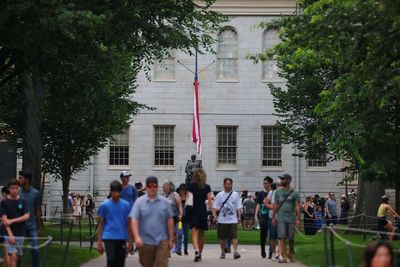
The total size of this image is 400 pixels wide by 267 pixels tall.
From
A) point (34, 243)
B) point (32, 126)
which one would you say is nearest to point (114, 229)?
point (34, 243)

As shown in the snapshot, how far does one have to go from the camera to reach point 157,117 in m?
58.1

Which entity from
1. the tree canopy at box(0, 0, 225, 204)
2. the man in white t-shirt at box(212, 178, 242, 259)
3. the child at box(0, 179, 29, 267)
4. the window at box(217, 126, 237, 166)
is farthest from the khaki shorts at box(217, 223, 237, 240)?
the window at box(217, 126, 237, 166)

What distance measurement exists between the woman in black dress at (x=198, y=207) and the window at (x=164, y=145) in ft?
117

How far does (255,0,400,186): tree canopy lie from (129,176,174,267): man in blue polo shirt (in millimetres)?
4159

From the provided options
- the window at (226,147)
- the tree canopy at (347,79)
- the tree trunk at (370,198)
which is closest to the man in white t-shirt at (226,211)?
the tree canopy at (347,79)

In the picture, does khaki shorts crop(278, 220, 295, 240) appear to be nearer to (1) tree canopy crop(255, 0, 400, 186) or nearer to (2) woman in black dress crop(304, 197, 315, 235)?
(1) tree canopy crop(255, 0, 400, 186)

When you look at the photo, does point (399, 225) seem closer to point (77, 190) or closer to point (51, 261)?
point (51, 261)

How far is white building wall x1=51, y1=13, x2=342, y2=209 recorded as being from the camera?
57594mm

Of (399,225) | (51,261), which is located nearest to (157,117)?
(399,225)

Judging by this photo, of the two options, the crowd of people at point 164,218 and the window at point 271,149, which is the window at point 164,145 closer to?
the window at point 271,149

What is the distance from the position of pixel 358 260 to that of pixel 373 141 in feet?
29.0

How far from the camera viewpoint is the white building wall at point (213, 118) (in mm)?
57594

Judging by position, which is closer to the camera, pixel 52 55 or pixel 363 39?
pixel 363 39

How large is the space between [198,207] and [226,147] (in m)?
36.1
